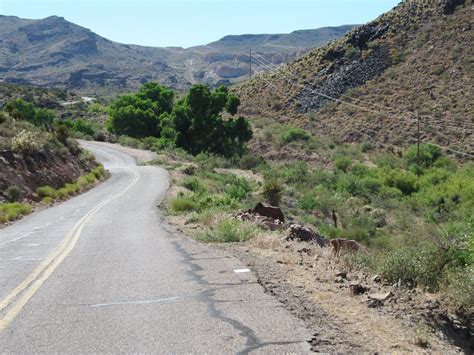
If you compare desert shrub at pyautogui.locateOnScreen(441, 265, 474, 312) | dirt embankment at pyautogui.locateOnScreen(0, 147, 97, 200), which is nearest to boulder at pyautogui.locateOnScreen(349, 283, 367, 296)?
desert shrub at pyautogui.locateOnScreen(441, 265, 474, 312)

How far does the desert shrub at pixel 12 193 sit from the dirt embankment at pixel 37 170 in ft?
0.64

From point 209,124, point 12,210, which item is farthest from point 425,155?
point 12,210

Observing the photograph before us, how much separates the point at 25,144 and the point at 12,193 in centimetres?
616

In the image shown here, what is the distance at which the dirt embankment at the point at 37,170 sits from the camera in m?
30.5

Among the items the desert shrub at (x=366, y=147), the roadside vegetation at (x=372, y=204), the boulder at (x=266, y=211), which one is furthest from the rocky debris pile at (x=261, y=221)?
the desert shrub at (x=366, y=147)

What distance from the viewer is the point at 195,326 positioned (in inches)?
264

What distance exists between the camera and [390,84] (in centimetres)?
6806

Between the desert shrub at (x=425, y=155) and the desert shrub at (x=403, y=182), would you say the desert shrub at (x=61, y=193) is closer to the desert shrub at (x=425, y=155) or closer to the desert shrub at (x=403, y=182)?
the desert shrub at (x=403, y=182)

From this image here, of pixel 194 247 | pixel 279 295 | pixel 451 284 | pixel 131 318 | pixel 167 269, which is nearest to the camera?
pixel 131 318

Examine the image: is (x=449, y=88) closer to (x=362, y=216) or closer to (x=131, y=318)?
(x=362, y=216)

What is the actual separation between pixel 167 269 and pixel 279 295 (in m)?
2.85

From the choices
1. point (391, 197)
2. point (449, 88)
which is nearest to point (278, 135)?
point (449, 88)

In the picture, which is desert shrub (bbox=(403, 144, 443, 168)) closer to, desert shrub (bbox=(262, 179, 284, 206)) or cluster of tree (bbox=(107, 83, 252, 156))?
cluster of tree (bbox=(107, 83, 252, 156))

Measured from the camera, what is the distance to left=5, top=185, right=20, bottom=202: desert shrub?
2836 cm
